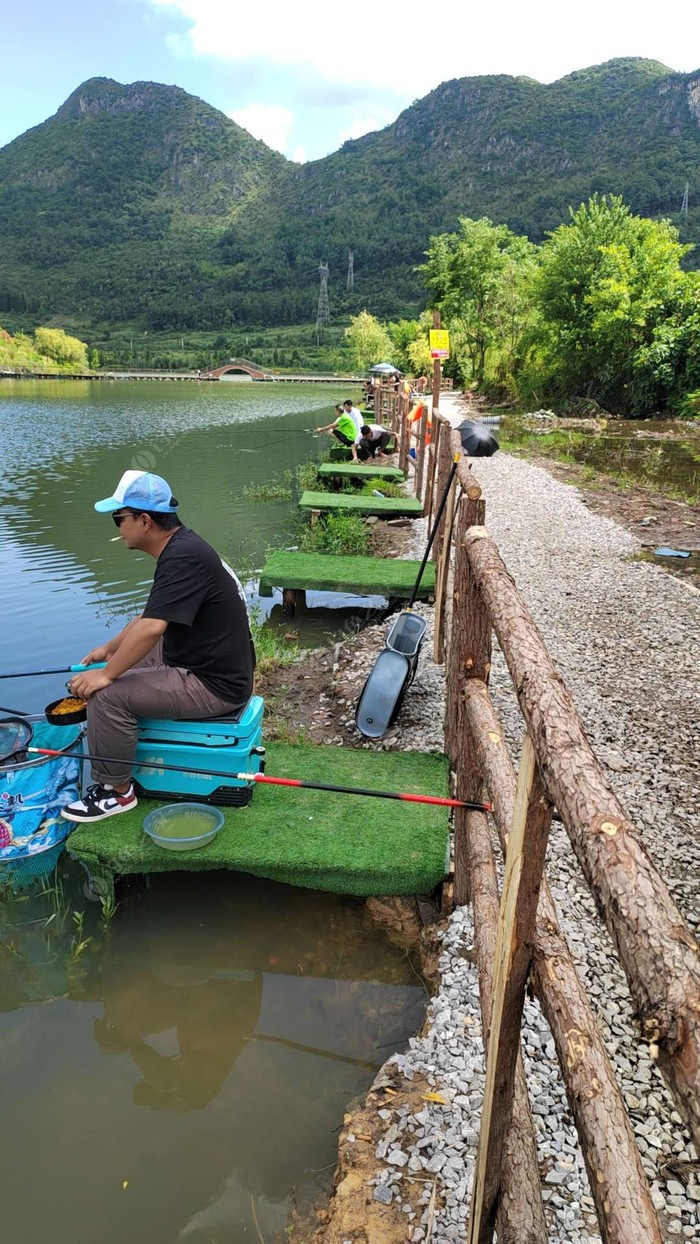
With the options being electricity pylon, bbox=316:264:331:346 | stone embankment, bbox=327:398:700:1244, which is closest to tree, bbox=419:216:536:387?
stone embankment, bbox=327:398:700:1244

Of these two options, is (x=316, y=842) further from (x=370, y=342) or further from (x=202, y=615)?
(x=370, y=342)

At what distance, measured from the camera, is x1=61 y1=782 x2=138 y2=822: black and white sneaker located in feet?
11.6

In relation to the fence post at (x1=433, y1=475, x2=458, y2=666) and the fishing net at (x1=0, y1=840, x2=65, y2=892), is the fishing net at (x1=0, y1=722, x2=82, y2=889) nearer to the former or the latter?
the fishing net at (x1=0, y1=840, x2=65, y2=892)

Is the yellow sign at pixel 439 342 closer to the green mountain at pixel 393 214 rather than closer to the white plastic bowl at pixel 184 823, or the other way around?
the white plastic bowl at pixel 184 823

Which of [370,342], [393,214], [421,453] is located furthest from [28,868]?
[393,214]

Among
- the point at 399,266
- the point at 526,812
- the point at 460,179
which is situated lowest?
the point at 526,812

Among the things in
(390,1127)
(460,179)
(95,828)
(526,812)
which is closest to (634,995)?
(526,812)

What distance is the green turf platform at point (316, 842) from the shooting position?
10.8ft

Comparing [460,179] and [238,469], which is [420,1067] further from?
[460,179]

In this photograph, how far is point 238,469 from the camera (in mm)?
19156

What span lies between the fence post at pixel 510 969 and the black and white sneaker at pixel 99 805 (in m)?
2.38

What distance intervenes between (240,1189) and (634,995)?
2.15m

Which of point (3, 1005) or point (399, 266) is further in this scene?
point (399, 266)

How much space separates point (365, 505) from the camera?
11328mm
